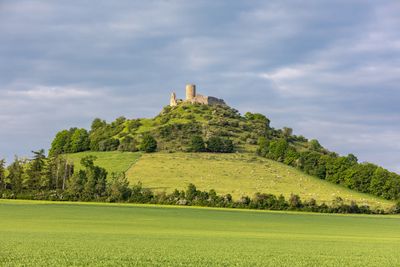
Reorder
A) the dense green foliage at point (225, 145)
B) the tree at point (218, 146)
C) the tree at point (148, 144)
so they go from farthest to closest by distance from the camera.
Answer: the tree at point (218, 146)
the tree at point (148, 144)
the dense green foliage at point (225, 145)

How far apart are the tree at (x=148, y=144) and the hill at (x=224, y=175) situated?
3.41 m

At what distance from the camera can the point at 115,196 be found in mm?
115125

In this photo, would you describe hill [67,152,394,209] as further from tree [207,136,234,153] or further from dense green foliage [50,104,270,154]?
dense green foliage [50,104,270,154]

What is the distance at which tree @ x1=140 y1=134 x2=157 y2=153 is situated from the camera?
169 meters

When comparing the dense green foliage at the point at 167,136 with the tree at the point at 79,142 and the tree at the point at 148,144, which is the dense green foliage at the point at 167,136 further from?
the tree at the point at 148,144

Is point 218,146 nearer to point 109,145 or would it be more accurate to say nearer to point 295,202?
point 109,145

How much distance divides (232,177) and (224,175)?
2.37 meters

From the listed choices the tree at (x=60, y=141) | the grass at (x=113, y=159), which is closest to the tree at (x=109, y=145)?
the grass at (x=113, y=159)

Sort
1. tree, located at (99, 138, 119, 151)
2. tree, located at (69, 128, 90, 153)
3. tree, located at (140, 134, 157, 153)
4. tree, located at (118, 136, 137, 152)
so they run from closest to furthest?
tree, located at (140, 134, 157, 153) → tree, located at (118, 136, 137, 152) → tree, located at (99, 138, 119, 151) → tree, located at (69, 128, 90, 153)

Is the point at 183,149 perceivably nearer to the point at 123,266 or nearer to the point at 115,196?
the point at 115,196

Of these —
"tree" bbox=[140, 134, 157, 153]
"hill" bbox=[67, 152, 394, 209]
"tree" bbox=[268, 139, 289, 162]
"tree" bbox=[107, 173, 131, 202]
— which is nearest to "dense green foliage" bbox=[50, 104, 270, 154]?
"tree" bbox=[140, 134, 157, 153]

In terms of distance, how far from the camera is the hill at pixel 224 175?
12866 cm

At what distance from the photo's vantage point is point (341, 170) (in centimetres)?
15488

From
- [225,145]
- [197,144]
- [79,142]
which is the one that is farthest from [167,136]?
[79,142]
